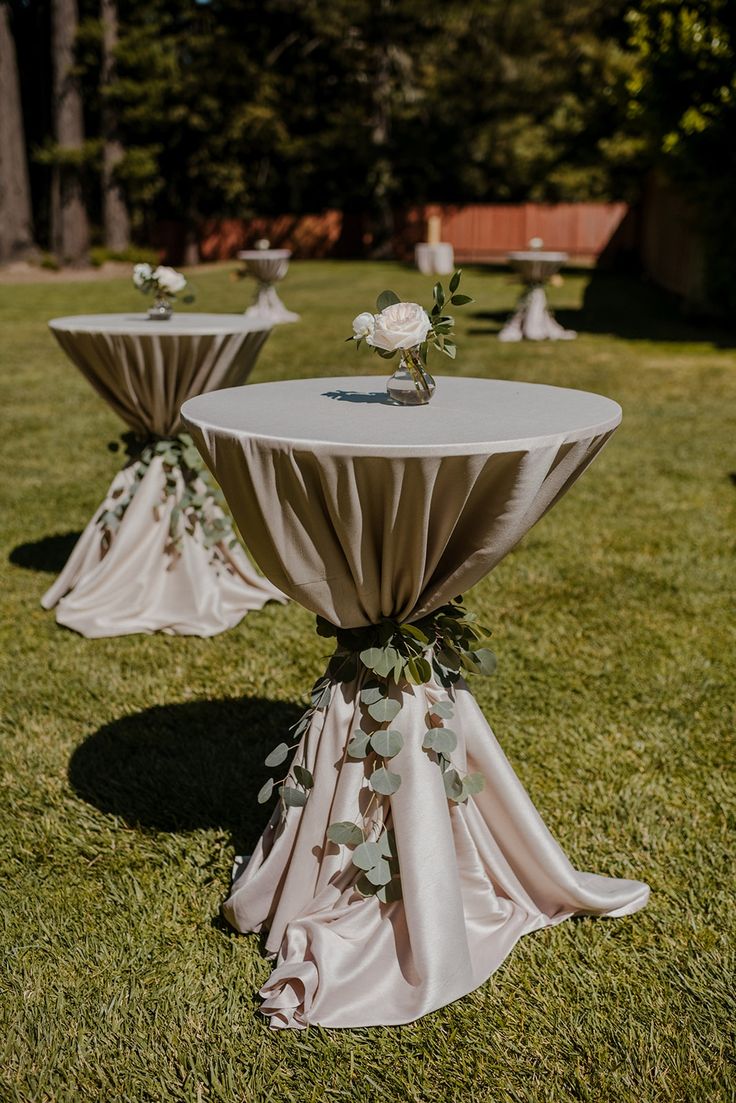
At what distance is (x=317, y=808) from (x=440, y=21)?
32.5 m

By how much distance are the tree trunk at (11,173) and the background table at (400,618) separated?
2494 cm

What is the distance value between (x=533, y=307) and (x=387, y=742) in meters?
12.6

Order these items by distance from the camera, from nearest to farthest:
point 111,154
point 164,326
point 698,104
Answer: point 164,326 < point 698,104 < point 111,154

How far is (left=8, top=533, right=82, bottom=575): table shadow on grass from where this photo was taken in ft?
17.8

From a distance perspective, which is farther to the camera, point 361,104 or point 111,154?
point 361,104

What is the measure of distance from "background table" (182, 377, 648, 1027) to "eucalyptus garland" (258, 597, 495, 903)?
3 centimetres

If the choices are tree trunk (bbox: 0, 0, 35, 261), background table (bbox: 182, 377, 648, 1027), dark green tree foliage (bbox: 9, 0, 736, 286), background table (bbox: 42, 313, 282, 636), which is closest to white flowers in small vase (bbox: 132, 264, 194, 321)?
background table (bbox: 42, 313, 282, 636)

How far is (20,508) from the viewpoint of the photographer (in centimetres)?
650

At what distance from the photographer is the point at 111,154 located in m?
26.3

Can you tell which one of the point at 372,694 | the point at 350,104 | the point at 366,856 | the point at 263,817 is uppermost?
the point at 350,104

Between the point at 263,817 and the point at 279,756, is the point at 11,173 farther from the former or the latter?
the point at 279,756

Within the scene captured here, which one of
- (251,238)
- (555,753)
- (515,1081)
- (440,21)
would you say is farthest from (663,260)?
(515,1081)

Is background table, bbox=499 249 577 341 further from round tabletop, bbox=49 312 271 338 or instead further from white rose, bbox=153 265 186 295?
round tabletop, bbox=49 312 271 338

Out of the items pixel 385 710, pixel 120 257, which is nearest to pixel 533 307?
pixel 385 710
